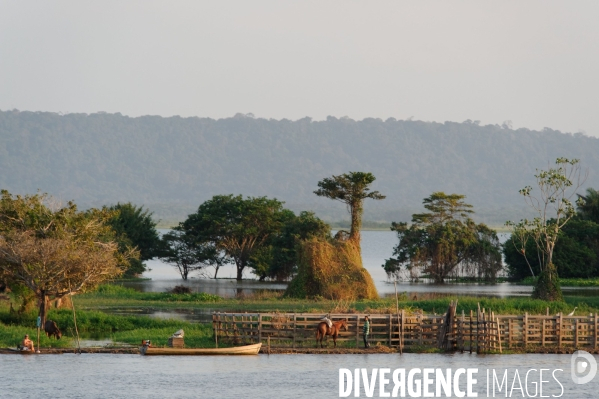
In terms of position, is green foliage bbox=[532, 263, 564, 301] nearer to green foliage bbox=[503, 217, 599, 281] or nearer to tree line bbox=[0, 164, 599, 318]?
tree line bbox=[0, 164, 599, 318]

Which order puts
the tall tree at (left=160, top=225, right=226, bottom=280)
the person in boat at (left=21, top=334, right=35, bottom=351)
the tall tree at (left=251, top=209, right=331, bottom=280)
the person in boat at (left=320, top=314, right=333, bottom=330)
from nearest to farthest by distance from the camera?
the person in boat at (left=21, top=334, right=35, bottom=351) → the person in boat at (left=320, top=314, right=333, bottom=330) → the tall tree at (left=251, top=209, right=331, bottom=280) → the tall tree at (left=160, top=225, right=226, bottom=280)

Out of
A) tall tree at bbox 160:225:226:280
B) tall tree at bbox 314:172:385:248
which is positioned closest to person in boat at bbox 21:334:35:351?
tall tree at bbox 314:172:385:248

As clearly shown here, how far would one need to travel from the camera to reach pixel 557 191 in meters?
69.0

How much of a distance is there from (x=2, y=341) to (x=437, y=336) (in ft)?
64.1

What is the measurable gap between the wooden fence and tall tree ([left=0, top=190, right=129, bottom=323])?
301 inches

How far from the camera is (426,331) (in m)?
46.6

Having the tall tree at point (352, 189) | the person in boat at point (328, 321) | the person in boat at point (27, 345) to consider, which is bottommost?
the person in boat at point (27, 345)

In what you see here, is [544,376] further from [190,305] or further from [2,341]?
[190,305]

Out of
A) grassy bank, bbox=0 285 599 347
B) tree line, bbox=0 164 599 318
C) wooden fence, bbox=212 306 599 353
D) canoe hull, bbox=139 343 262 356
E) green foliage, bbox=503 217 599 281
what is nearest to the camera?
canoe hull, bbox=139 343 262 356

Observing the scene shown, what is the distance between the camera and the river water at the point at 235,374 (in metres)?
37.7

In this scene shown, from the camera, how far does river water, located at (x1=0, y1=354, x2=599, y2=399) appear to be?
37688 mm

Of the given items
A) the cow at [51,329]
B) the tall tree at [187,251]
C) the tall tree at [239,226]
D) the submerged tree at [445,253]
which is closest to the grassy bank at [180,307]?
the cow at [51,329]

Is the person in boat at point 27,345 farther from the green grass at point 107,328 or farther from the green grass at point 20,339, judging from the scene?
the green grass at point 107,328

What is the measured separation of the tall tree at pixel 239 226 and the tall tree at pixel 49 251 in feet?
138
